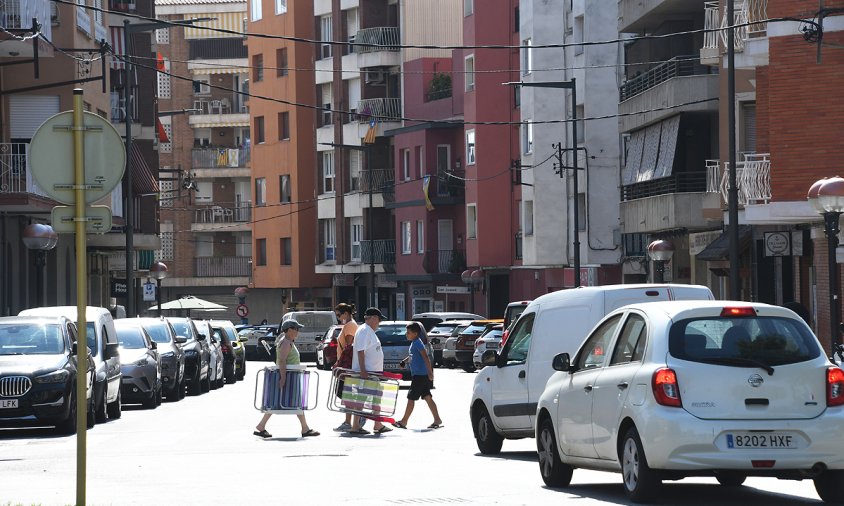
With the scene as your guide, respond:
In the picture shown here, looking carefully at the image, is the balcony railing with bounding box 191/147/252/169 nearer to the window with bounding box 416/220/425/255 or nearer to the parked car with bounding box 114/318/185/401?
the window with bounding box 416/220/425/255

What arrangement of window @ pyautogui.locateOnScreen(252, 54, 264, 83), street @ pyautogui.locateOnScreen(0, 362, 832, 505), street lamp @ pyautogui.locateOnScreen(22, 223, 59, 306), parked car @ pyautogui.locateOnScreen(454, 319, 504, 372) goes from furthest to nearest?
window @ pyautogui.locateOnScreen(252, 54, 264, 83) < parked car @ pyautogui.locateOnScreen(454, 319, 504, 372) < street lamp @ pyautogui.locateOnScreen(22, 223, 59, 306) < street @ pyautogui.locateOnScreen(0, 362, 832, 505)

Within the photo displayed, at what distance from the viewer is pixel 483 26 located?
72.2 meters

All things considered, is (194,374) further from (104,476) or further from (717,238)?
(104,476)

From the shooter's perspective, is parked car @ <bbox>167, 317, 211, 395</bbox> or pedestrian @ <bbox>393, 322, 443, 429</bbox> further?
parked car @ <bbox>167, 317, 211, 395</bbox>

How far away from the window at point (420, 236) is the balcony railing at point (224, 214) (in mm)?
26653

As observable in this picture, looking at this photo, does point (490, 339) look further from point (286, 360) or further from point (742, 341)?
point (742, 341)

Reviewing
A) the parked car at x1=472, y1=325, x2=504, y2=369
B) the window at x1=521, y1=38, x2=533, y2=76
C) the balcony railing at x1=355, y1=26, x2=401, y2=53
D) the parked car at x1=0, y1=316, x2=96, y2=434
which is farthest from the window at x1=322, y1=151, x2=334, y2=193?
the parked car at x1=0, y1=316, x2=96, y2=434

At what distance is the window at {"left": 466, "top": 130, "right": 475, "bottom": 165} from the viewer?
74.5m

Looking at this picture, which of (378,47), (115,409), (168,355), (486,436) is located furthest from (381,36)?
(486,436)

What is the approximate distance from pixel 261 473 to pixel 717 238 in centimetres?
3011

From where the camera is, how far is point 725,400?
1299cm

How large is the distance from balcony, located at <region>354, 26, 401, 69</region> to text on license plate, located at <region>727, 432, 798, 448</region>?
7057cm

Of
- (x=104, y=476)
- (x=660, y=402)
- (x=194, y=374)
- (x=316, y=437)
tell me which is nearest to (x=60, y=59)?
(x=194, y=374)

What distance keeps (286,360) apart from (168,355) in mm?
11806
